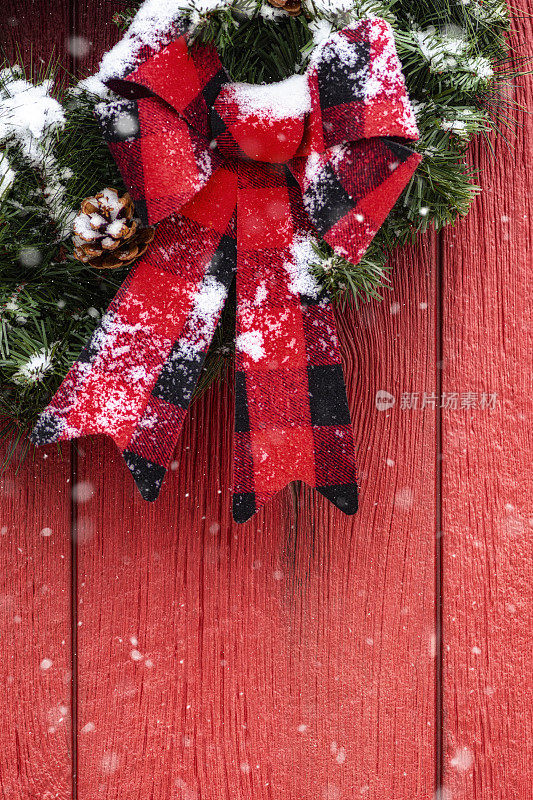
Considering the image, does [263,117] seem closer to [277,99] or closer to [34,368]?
[277,99]

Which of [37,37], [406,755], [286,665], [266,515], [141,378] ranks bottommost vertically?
[406,755]

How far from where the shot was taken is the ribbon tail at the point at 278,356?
523 millimetres

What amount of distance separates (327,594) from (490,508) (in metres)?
0.22

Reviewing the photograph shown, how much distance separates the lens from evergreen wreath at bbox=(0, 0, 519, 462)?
49cm

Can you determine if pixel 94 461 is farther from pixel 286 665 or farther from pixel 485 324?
pixel 485 324

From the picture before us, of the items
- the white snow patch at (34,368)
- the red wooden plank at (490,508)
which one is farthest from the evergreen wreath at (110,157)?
the red wooden plank at (490,508)

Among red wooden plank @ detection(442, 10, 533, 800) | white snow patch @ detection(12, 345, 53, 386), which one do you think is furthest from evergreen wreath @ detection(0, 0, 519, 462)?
red wooden plank @ detection(442, 10, 533, 800)

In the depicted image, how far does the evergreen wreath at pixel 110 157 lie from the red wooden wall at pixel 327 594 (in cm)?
14

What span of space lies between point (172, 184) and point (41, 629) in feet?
1.72

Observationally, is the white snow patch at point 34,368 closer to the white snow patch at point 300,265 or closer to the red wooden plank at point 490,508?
the white snow patch at point 300,265

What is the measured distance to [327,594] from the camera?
2.22 ft

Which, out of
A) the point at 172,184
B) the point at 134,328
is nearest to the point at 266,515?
the point at 134,328

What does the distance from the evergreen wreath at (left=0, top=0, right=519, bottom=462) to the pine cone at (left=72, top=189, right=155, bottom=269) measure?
1.7 inches

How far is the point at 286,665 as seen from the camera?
0.68m
